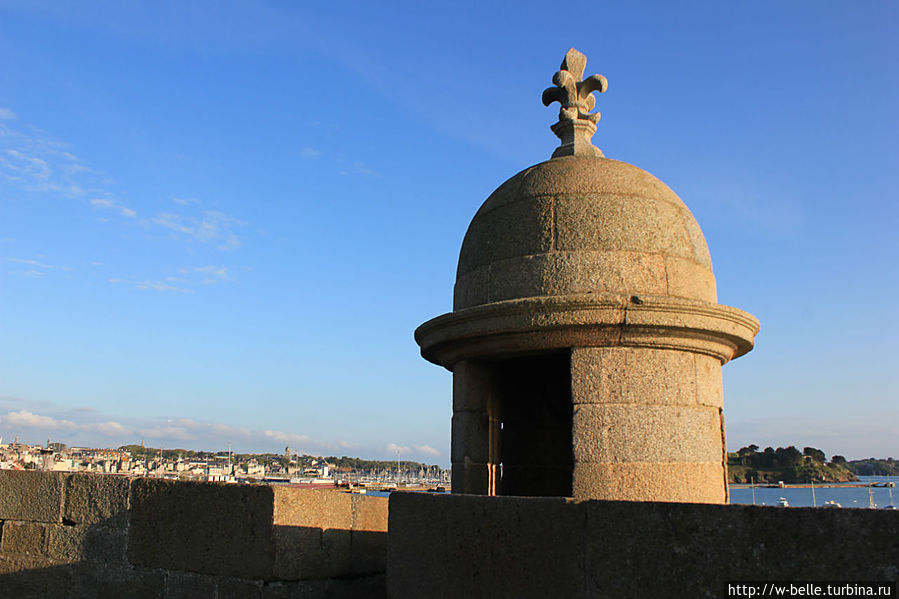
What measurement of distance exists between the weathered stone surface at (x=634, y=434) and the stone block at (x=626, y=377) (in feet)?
0.18

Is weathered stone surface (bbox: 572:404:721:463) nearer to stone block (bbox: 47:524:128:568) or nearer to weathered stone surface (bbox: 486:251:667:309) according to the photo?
weathered stone surface (bbox: 486:251:667:309)

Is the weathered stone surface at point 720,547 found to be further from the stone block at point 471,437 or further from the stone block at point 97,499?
the stone block at point 97,499

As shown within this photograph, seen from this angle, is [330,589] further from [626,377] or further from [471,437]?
[626,377]

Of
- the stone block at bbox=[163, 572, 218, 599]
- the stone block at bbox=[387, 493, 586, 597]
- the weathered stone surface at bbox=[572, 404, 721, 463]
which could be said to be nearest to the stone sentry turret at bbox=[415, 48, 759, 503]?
the weathered stone surface at bbox=[572, 404, 721, 463]

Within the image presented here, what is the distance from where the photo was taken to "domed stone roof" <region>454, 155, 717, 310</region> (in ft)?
16.3

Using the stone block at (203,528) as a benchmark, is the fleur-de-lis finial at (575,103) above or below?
above

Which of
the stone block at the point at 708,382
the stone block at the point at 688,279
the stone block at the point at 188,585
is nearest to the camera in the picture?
the stone block at the point at 188,585

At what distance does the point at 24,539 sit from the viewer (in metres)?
5.50

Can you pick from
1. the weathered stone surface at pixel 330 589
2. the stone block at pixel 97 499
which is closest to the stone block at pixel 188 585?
the weathered stone surface at pixel 330 589

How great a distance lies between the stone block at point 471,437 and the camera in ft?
17.5

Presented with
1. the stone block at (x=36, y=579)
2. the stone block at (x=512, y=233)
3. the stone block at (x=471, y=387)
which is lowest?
the stone block at (x=36, y=579)

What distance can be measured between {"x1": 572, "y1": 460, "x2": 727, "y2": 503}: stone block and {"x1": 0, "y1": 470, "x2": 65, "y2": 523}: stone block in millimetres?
4136

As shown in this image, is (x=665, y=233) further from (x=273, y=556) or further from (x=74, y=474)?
(x=74, y=474)

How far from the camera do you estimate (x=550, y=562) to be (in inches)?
132
